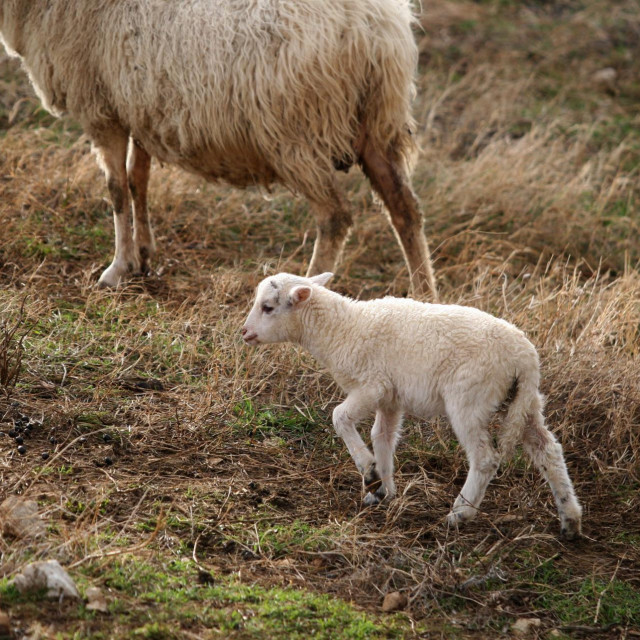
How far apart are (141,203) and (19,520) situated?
3.27 metres

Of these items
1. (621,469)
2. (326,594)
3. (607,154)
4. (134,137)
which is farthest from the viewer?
(607,154)

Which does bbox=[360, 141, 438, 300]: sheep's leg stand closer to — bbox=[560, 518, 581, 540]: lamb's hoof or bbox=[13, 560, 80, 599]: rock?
bbox=[560, 518, 581, 540]: lamb's hoof

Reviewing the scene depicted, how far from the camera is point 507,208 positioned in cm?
705

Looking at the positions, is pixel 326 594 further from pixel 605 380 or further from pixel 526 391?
pixel 605 380

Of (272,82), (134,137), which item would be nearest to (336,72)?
(272,82)

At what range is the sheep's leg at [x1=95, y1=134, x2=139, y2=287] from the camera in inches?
225

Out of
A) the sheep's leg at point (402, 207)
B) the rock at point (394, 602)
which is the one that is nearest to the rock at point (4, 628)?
the rock at point (394, 602)

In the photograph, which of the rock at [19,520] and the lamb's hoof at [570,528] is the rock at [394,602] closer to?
the lamb's hoof at [570,528]

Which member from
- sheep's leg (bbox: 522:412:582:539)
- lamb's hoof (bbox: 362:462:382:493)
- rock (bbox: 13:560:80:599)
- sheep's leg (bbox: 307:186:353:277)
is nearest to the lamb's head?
lamb's hoof (bbox: 362:462:382:493)

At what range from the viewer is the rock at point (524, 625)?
3055 mm

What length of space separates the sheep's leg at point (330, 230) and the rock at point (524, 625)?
2693 mm

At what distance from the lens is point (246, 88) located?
4992 mm

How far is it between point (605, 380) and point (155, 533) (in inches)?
92.6

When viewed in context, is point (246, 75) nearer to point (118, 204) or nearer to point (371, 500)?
point (118, 204)
